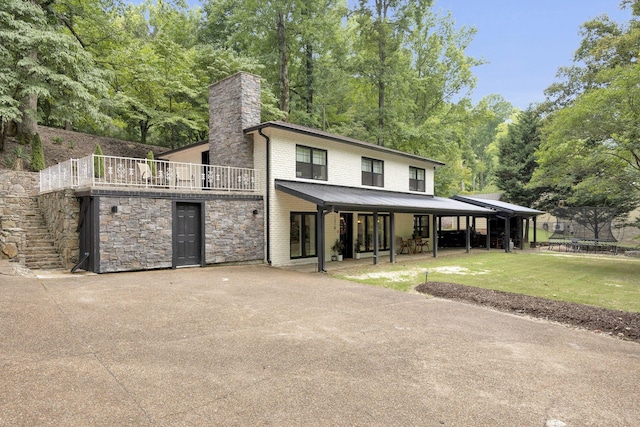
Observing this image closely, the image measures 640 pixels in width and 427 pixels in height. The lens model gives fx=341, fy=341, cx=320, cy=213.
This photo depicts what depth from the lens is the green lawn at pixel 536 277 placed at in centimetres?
789

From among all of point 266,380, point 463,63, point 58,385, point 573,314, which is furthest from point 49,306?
point 463,63

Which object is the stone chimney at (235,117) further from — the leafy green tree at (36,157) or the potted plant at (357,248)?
the leafy green tree at (36,157)

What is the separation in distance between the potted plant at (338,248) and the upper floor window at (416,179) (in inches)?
256

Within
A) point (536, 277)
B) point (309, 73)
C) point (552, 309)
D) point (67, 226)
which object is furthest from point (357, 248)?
point (309, 73)

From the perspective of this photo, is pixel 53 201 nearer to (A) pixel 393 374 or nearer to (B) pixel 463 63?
(A) pixel 393 374

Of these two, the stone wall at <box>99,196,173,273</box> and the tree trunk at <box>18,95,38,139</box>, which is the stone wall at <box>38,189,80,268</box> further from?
the tree trunk at <box>18,95,38,139</box>

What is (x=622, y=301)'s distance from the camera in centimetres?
730

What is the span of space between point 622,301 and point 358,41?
76.1 feet

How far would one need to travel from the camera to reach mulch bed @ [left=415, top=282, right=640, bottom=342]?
18.1ft

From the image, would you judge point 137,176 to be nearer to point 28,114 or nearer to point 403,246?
point 28,114

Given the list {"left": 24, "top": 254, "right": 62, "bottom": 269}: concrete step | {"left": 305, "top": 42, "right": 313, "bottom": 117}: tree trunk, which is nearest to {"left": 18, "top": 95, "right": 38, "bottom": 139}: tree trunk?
{"left": 24, "top": 254, "right": 62, "bottom": 269}: concrete step

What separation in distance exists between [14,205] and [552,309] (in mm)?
15564

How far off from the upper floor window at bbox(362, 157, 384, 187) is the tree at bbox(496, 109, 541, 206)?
1744 cm

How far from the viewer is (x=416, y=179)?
19203mm
